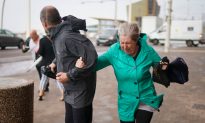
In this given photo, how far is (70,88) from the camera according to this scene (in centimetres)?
361

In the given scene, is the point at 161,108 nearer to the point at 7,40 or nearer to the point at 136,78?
the point at 136,78

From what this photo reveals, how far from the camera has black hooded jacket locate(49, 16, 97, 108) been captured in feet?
11.4

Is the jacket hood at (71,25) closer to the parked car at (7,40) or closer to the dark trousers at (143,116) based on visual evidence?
the dark trousers at (143,116)

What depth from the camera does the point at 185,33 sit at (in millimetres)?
36938

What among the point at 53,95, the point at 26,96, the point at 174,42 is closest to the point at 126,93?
the point at 26,96

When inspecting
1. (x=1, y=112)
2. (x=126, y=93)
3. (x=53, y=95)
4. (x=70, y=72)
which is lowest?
(x=53, y=95)

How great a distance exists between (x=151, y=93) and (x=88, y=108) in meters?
0.66

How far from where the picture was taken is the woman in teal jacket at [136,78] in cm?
360

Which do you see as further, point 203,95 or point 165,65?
point 203,95

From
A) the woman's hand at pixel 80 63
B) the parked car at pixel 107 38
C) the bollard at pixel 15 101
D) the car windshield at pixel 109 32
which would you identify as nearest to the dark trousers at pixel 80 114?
the woman's hand at pixel 80 63

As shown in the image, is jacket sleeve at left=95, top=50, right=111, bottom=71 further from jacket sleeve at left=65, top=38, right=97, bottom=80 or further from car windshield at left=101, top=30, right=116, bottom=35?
car windshield at left=101, top=30, right=116, bottom=35

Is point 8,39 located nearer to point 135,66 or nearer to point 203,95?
point 203,95

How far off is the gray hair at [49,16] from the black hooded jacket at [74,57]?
0.36ft

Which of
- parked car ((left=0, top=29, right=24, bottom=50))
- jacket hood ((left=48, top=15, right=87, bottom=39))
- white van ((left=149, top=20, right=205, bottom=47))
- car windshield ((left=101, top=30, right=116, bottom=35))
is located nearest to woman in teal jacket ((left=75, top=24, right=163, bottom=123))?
jacket hood ((left=48, top=15, right=87, bottom=39))
